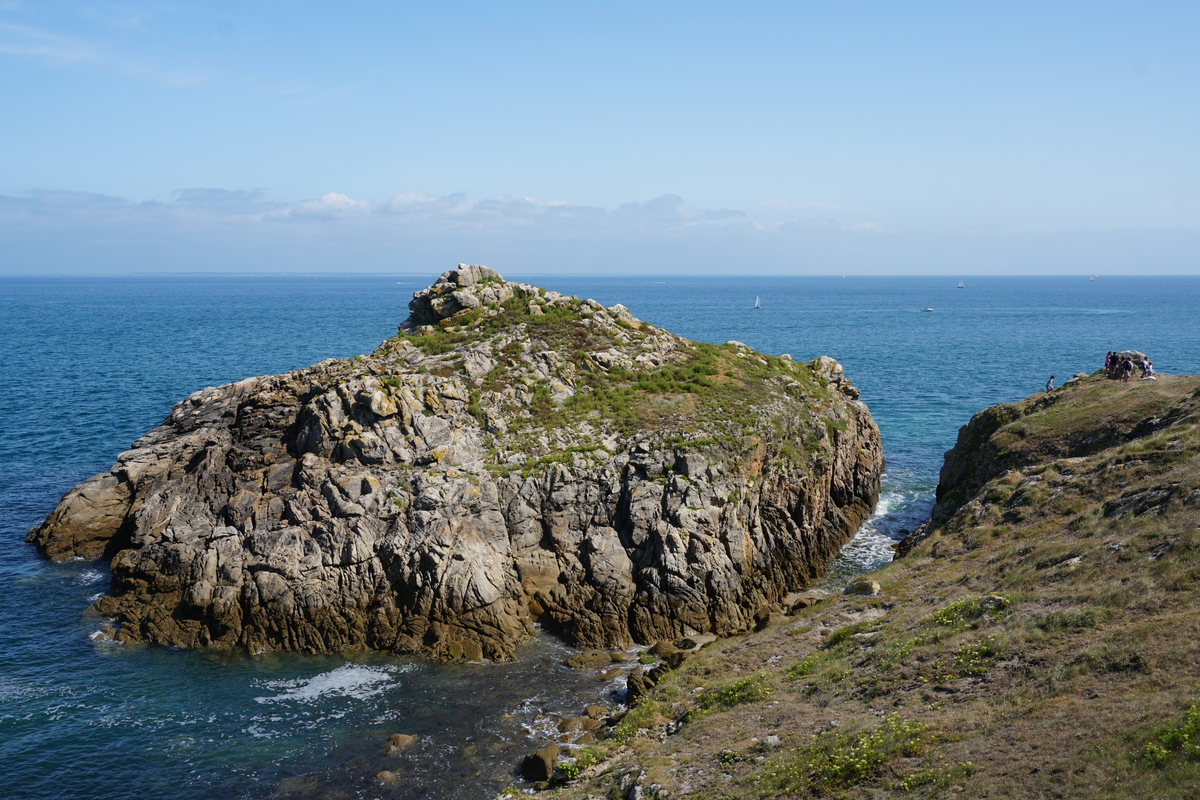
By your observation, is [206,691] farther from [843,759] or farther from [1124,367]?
[1124,367]

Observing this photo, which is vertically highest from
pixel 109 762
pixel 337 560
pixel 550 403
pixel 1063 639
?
pixel 550 403

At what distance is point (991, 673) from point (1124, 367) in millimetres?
40788

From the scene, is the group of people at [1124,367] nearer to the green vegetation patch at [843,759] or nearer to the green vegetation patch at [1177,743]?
the green vegetation patch at [843,759]

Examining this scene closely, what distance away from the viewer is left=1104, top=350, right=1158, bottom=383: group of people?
52.3m

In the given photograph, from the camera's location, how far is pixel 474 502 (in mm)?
38219

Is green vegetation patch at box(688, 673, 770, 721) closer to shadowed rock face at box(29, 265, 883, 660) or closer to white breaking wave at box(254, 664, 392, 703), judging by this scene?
shadowed rock face at box(29, 265, 883, 660)

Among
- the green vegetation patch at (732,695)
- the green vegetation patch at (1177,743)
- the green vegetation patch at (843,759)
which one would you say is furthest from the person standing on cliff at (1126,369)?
the green vegetation patch at (1177,743)

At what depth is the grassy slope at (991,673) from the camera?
16938mm

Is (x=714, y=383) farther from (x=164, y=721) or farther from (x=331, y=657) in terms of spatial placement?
(x=164, y=721)

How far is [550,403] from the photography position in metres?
44.6

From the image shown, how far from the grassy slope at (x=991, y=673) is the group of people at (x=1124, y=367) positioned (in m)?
16.8

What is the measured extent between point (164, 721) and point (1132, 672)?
32.1m

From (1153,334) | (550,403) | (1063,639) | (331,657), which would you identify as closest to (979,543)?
(1063,639)

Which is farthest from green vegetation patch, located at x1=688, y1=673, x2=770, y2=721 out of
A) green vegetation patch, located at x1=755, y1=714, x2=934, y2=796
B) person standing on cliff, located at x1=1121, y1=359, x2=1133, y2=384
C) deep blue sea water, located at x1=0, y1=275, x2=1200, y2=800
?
person standing on cliff, located at x1=1121, y1=359, x2=1133, y2=384
